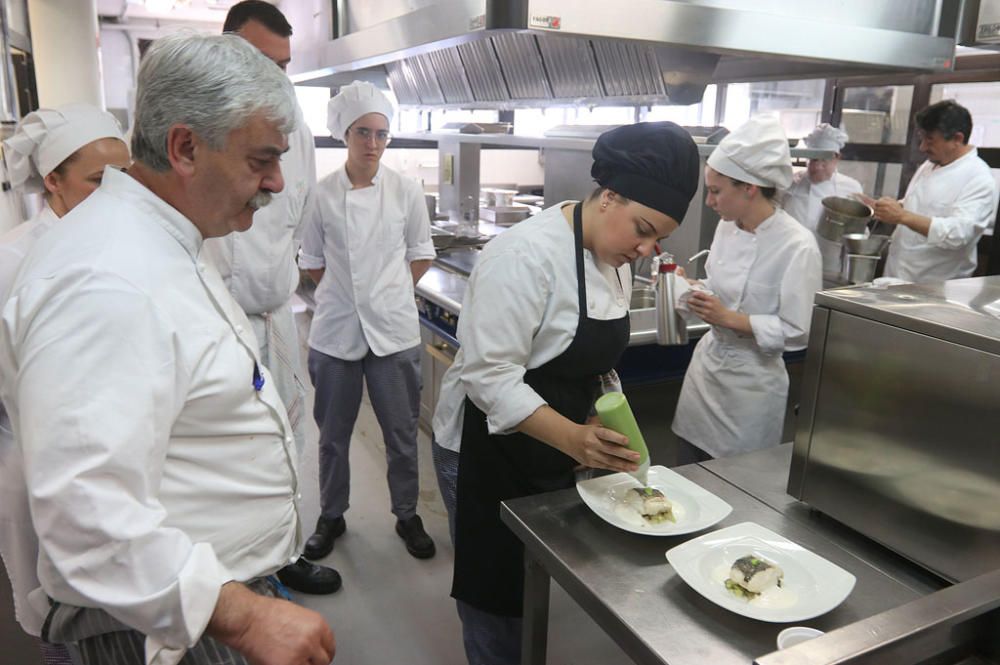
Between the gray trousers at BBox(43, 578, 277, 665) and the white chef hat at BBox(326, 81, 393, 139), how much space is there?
1781 mm

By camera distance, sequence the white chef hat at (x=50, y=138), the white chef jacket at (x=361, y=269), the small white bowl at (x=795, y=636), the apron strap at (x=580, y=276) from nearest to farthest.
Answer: the small white bowl at (x=795, y=636) < the apron strap at (x=580, y=276) < the white chef hat at (x=50, y=138) < the white chef jacket at (x=361, y=269)

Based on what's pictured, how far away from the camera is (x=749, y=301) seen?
6.86ft

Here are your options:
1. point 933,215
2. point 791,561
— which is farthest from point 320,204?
point 933,215

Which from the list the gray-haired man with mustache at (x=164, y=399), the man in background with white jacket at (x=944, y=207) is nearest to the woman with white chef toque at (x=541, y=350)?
the gray-haired man with mustache at (x=164, y=399)

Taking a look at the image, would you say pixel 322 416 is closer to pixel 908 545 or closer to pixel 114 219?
pixel 114 219

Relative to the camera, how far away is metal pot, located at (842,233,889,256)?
3.10 m

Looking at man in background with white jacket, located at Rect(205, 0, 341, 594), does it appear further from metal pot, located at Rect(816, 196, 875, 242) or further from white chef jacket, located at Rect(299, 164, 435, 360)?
metal pot, located at Rect(816, 196, 875, 242)

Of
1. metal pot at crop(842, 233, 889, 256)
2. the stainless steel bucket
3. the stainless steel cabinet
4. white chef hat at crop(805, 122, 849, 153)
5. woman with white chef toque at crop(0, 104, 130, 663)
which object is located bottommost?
the stainless steel cabinet

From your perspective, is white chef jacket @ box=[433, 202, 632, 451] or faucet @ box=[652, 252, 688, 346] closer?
white chef jacket @ box=[433, 202, 632, 451]

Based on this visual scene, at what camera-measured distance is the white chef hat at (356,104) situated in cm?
234

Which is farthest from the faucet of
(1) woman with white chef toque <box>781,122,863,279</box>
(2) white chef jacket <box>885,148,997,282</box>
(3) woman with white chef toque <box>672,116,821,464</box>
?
(1) woman with white chef toque <box>781,122,863,279</box>

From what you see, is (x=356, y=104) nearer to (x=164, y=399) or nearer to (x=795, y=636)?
(x=164, y=399)

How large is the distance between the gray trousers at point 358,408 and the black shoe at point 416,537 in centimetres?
13

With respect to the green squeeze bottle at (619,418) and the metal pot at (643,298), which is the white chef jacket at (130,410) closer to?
the green squeeze bottle at (619,418)
